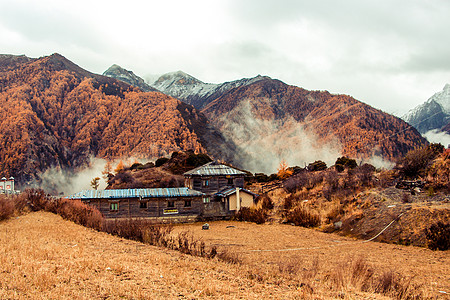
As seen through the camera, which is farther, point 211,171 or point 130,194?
point 211,171

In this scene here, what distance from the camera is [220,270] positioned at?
749 cm

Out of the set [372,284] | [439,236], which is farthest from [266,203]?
[372,284]

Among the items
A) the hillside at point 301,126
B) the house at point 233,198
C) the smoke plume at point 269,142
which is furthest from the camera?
the smoke plume at point 269,142

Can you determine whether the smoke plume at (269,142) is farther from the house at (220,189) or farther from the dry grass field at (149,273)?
the dry grass field at (149,273)

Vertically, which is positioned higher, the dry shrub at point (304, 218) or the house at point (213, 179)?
the house at point (213, 179)

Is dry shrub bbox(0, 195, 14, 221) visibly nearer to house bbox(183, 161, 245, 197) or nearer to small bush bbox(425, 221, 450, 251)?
small bush bbox(425, 221, 450, 251)

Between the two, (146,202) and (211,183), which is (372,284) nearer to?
(146,202)

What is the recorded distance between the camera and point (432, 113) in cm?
12000

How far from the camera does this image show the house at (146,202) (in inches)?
1072

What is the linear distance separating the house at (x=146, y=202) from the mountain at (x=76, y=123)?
2463 inches

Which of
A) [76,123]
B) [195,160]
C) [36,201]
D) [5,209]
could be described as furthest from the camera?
[76,123]

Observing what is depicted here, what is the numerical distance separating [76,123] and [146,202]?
9278 centimetres

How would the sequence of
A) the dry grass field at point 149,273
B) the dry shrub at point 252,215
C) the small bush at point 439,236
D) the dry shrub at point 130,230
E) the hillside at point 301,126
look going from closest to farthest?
the dry grass field at point 149,273 < the dry shrub at point 130,230 < the small bush at point 439,236 < the dry shrub at point 252,215 < the hillside at point 301,126

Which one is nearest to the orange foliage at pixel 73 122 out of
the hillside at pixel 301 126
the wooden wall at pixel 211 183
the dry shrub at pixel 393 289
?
the hillside at pixel 301 126
